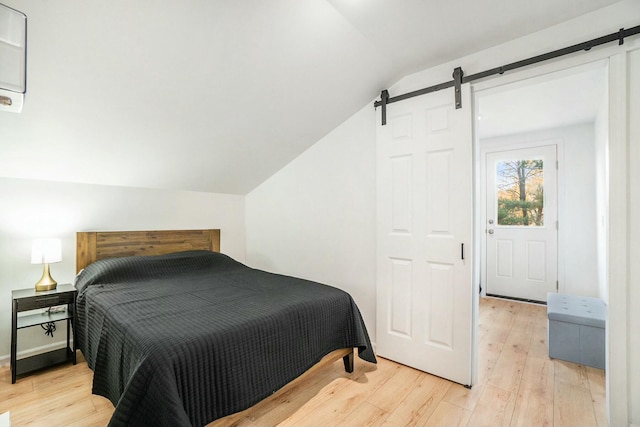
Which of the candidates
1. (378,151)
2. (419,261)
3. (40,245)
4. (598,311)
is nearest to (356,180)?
(378,151)

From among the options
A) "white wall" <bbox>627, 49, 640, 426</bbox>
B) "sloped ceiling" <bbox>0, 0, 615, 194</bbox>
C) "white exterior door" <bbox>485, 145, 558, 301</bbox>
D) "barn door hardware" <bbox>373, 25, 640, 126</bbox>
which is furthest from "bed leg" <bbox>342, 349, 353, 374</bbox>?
"white exterior door" <bbox>485, 145, 558, 301</bbox>

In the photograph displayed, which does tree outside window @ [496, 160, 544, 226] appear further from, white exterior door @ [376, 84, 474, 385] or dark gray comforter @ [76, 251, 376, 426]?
dark gray comforter @ [76, 251, 376, 426]

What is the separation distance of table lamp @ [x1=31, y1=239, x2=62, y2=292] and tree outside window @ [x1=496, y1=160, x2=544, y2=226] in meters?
5.10

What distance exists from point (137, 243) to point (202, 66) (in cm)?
199

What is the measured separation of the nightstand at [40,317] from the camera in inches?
85.7

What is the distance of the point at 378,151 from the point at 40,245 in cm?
274

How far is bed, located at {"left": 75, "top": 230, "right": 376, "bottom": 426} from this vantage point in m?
1.36

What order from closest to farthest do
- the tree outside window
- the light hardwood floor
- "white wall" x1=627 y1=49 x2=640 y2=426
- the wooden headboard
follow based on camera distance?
"white wall" x1=627 y1=49 x2=640 y2=426, the light hardwood floor, the wooden headboard, the tree outside window

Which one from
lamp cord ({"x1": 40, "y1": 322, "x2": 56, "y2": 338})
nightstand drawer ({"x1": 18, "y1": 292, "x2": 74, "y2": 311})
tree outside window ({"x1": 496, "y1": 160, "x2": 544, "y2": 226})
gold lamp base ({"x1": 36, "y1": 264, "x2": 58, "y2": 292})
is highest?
tree outside window ({"x1": 496, "y1": 160, "x2": 544, "y2": 226})

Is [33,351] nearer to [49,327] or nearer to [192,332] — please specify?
[49,327]

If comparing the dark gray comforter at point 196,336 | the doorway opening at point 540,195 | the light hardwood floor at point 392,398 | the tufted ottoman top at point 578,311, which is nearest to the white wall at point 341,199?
the light hardwood floor at point 392,398

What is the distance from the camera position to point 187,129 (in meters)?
2.48

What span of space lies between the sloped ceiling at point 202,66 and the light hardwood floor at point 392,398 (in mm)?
1623

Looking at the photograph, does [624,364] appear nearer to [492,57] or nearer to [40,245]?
[492,57]
